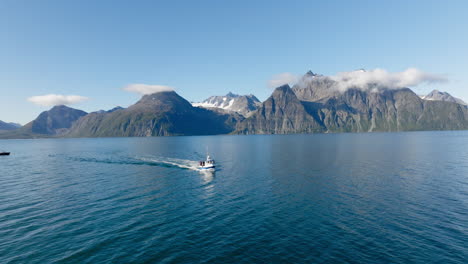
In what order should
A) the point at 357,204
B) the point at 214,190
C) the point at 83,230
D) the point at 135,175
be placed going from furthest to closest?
the point at 135,175 → the point at 214,190 → the point at 357,204 → the point at 83,230

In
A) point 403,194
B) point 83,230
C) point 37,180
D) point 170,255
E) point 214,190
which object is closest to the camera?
point 170,255

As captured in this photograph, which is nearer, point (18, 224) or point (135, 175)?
point (18, 224)

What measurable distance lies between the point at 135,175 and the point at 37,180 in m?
31.8

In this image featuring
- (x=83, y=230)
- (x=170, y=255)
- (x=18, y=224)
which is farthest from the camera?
(x=18, y=224)

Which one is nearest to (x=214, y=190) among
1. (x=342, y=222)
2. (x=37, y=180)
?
(x=342, y=222)

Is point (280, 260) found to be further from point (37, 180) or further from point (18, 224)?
point (37, 180)

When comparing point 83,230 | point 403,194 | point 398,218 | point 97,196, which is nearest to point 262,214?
point 398,218

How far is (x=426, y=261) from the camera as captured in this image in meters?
29.7

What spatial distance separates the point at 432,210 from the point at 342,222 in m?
21.0

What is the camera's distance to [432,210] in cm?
4650

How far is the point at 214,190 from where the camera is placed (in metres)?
66.2

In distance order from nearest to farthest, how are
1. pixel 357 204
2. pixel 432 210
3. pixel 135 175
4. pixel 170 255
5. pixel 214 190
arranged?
pixel 170 255
pixel 432 210
pixel 357 204
pixel 214 190
pixel 135 175

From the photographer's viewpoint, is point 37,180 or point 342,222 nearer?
point 342,222

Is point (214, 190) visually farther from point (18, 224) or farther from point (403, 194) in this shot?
point (403, 194)
